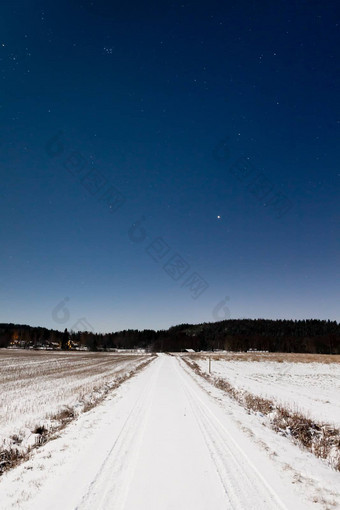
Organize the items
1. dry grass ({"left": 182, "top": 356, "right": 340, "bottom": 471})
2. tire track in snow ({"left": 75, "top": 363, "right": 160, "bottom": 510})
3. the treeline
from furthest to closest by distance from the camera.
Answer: the treeline < dry grass ({"left": 182, "top": 356, "right": 340, "bottom": 471}) < tire track in snow ({"left": 75, "top": 363, "right": 160, "bottom": 510})

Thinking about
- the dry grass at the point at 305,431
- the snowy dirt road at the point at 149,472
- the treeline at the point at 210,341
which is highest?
the snowy dirt road at the point at 149,472

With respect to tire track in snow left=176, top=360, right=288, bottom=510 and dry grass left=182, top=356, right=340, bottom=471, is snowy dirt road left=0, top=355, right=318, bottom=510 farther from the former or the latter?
dry grass left=182, top=356, right=340, bottom=471

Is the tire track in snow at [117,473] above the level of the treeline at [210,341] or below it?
above

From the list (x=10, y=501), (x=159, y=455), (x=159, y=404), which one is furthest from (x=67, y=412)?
(x=10, y=501)

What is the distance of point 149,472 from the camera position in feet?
17.5

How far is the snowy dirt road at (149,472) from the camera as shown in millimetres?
4348

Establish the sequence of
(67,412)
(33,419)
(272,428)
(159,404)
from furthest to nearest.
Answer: (159,404) → (67,412) → (33,419) → (272,428)

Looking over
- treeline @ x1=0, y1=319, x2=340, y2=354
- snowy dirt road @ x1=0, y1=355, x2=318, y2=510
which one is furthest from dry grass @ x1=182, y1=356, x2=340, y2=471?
treeline @ x1=0, y1=319, x2=340, y2=354

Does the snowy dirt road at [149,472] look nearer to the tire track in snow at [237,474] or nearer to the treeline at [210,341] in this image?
the tire track in snow at [237,474]

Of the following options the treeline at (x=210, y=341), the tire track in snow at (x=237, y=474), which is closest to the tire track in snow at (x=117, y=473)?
the tire track in snow at (x=237, y=474)

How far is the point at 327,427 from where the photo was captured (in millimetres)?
9438

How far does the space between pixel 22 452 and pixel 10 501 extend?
8.65 feet

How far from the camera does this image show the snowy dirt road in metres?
4.35

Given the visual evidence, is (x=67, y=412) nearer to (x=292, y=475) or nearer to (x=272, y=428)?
(x=272, y=428)
